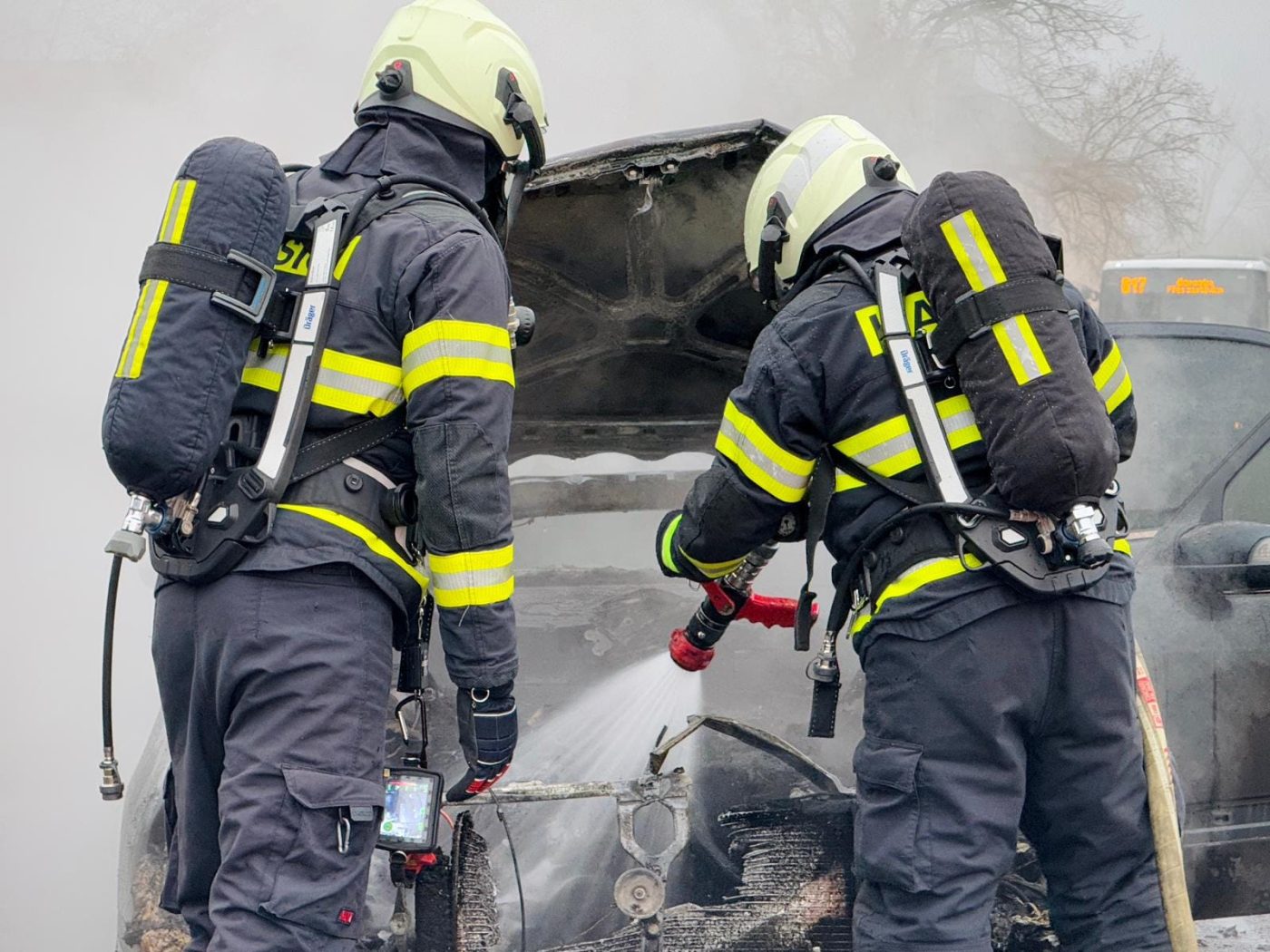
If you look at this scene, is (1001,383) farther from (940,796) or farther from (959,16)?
(959,16)

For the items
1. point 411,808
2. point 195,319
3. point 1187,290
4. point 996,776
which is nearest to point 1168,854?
point 996,776

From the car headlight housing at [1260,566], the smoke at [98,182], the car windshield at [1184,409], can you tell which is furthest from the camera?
the smoke at [98,182]

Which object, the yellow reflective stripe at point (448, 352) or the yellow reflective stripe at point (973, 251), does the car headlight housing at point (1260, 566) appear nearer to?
the yellow reflective stripe at point (973, 251)

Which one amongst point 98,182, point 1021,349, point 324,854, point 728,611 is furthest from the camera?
point 98,182

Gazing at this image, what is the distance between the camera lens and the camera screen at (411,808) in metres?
2.32

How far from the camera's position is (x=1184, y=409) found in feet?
11.5

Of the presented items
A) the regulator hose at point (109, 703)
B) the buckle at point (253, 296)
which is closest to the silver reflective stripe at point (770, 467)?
the buckle at point (253, 296)

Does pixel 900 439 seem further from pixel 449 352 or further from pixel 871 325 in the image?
pixel 449 352

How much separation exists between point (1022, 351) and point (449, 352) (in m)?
0.97

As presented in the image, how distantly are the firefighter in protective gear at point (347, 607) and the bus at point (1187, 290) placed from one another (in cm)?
782

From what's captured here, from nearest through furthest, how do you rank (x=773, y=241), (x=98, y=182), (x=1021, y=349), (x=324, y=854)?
(x=324, y=854)
(x=1021, y=349)
(x=773, y=241)
(x=98, y=182)

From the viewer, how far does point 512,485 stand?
14.2 ft

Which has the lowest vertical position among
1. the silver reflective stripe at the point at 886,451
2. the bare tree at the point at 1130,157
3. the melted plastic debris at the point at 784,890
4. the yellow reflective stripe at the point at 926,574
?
the melted plastic debris at the point at 784,890

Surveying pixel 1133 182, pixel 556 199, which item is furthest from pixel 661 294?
pixel 1133 182
